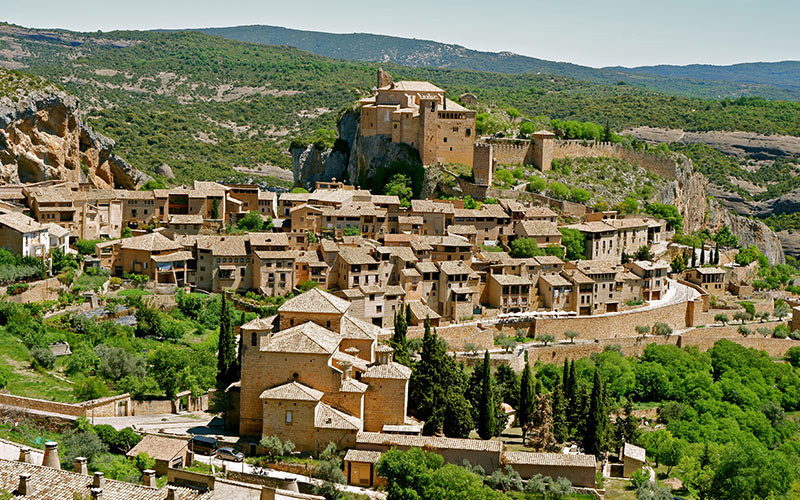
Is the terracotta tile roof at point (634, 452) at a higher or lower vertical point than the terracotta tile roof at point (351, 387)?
lower

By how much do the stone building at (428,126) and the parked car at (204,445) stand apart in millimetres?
37917

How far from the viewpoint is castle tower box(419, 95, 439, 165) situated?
65.5 m

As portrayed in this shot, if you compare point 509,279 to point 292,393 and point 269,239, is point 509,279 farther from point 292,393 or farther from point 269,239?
point 292,393

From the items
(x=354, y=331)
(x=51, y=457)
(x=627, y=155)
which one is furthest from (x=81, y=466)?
(x=627, y=155)

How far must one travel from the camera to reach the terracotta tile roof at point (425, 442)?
99.4ft

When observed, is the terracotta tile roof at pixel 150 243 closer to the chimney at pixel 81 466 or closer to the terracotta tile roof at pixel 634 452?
the chimney at pixel 81 466

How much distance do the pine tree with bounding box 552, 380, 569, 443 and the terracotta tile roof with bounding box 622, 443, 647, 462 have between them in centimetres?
234

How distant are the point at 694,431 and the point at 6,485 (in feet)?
104

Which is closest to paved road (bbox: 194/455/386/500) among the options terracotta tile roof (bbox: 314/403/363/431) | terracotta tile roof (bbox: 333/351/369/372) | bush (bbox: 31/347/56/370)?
terracotta tile roof (bbox: 314/403/363/431)

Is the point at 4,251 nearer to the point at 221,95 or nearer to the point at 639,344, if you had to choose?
the point at 639,344

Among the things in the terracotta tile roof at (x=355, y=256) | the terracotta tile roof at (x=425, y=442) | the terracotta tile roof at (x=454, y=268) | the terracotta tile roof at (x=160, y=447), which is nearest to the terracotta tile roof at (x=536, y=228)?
the terracotta tile roof at (x=454, y=268)

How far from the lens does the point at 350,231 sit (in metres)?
53.5

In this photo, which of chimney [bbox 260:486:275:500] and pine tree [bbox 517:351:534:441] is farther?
pine tree [bbox 517:351:534:441]

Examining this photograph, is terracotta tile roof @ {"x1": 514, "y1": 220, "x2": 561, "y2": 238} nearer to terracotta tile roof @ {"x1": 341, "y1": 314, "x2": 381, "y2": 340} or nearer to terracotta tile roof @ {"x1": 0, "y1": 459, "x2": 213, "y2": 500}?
terracotta tile roof @ {"x1": 341, "y1": 314, "x2": 381, "y2": 340}
